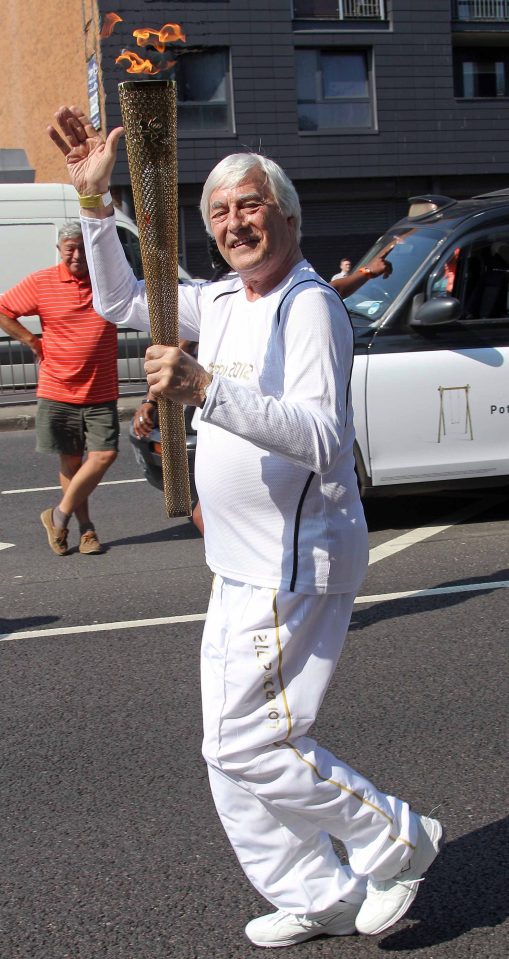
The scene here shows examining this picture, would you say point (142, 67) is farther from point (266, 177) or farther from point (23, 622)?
point (23, 622)

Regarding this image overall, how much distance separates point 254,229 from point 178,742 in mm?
2223

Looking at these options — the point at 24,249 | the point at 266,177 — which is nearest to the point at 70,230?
the point at 266,177

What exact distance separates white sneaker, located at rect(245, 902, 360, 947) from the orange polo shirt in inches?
193

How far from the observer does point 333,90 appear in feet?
101

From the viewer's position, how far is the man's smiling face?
8.91 feet

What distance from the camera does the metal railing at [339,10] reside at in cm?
3011

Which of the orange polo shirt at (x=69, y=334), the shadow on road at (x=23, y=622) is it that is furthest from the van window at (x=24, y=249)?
the shadow on road at (x=23, y=622)

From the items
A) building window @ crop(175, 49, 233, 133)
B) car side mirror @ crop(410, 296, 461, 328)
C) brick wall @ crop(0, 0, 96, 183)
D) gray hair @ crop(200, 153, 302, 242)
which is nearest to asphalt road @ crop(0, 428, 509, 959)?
car side mirror @ crop(410, 296, 461, 328)

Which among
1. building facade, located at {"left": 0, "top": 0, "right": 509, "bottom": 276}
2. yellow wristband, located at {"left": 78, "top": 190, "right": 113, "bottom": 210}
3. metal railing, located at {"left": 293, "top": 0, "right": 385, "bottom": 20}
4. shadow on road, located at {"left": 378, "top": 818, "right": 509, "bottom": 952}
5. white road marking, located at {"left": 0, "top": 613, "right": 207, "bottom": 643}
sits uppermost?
metal railing, located at {"left": 293, "top": 0, "right": 385, "bottom": 20}

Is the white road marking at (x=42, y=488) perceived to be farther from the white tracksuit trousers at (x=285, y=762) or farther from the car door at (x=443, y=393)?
the white tracksuit trousers at (x=285, y=762)

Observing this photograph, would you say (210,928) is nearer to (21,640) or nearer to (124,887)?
(124,887)

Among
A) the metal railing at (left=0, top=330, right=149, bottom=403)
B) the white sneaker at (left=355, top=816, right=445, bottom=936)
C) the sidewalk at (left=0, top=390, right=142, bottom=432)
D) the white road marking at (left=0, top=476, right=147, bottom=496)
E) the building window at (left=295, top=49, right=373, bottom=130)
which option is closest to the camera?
the white sneaker at (left=355, top=816, right=445, bottom=936)

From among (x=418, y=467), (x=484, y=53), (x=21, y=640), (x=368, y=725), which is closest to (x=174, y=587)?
(x=21, y=640)

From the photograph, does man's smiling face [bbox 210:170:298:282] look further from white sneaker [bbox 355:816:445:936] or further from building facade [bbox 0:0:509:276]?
building facade [bbox 0:0:509:276]
